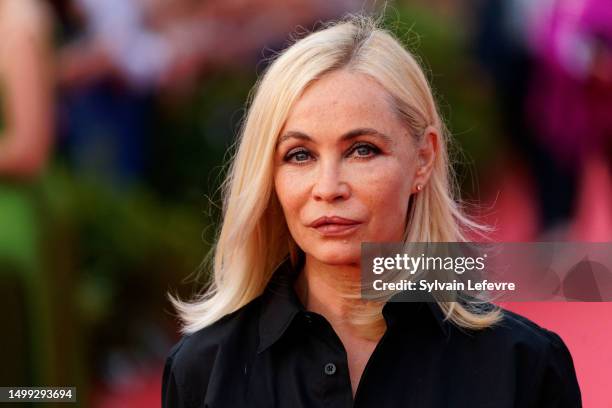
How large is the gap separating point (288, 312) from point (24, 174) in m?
2.12

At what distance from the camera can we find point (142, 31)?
4129mm

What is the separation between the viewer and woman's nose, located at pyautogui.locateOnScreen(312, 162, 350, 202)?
6.59 ft

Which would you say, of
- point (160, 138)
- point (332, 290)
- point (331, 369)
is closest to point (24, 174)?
point (160, 138)

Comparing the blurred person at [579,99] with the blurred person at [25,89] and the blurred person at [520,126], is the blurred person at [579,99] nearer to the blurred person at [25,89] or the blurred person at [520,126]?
the blurred person at [520,126]

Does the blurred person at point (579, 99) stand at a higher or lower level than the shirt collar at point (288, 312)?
higher

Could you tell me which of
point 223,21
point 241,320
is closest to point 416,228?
point 241,320

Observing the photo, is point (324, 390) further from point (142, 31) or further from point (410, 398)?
point (142, 31)

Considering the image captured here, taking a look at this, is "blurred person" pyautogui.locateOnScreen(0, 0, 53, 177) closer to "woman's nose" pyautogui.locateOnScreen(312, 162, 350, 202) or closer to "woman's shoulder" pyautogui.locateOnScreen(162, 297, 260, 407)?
"woman's shoulder" pyautogui.locateOnScreen(162, 297, 260, 407)

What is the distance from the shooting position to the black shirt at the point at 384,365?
2012mm

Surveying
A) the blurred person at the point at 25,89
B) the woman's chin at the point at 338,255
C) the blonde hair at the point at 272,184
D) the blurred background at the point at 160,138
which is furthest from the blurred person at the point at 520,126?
the woman's chin at the point at 338,255

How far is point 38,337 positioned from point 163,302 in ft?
1.66

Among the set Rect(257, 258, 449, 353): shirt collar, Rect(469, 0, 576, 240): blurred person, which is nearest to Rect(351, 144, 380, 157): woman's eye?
Rect(257, 258, 449, 353): shirt collar

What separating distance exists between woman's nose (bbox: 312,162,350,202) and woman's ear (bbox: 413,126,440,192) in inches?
7.5

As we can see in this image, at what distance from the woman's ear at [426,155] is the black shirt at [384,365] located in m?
0.24
